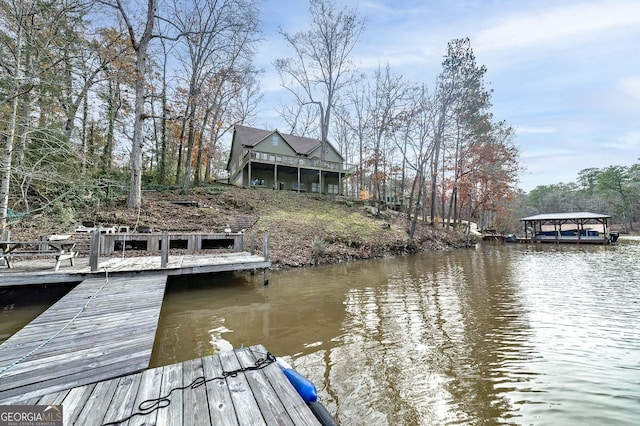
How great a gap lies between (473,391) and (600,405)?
1.27m

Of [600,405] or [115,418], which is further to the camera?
[600,405]

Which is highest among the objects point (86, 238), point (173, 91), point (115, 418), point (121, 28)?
point (121, 28)

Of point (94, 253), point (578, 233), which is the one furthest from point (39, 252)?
point (578, 233)

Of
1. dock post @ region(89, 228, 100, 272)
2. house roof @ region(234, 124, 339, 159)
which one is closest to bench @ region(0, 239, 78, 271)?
dock post @ region(89, 228, 100, 272)

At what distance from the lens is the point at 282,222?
50.4 ft

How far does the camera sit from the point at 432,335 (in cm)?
461

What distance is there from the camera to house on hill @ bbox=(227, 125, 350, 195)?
24.0 meters

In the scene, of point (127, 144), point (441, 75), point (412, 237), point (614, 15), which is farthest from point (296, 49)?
point (614, 15)

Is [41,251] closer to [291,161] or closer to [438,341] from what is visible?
[438,341]

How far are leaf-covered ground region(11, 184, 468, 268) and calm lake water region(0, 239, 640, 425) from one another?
170 inches

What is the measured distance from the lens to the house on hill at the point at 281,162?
78.6 ft

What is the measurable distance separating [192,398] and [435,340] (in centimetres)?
383

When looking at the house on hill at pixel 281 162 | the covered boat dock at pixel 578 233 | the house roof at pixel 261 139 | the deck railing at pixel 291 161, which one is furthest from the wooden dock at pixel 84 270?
the covered boat dock at pixel 578 233

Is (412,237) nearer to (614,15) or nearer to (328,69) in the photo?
(614,15)
